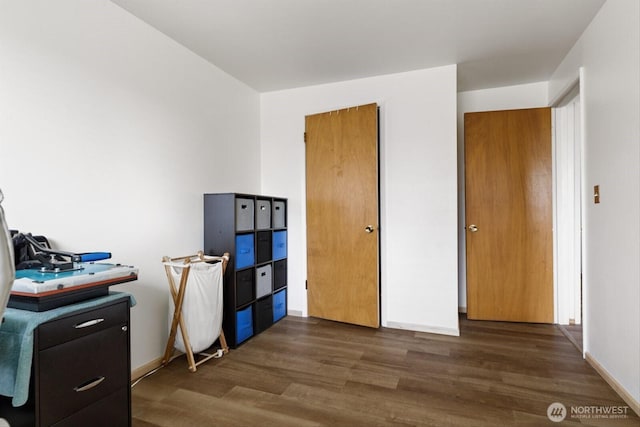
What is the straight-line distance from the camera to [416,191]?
323 centimetres

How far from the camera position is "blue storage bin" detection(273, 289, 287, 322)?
343 cm

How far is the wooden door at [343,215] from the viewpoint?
324cm

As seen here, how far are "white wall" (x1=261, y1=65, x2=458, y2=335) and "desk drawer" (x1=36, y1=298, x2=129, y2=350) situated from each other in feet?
7.78

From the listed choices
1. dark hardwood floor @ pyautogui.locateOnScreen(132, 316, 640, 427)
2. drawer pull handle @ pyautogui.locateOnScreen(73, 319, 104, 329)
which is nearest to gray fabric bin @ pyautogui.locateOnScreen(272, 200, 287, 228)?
dark hardwood floor @ pyautogui.locateOnScreen(132, 316, 640, 427)

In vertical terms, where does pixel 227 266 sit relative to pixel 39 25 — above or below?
below

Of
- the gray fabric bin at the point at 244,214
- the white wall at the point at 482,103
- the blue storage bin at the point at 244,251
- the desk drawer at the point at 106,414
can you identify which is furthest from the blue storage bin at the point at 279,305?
the white wall at the point at 482,103

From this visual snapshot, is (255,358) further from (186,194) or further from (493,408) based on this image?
(493,408)

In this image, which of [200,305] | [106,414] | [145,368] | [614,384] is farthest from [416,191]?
[106,414]

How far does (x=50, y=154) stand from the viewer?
1802 millimetres

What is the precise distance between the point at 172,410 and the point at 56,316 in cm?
96

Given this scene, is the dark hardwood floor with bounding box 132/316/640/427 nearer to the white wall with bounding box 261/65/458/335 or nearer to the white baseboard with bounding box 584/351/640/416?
the white baseboard with bounding box 584/351/640/416

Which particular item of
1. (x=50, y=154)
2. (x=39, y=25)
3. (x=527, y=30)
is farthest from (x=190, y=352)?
(x=527, y=30)

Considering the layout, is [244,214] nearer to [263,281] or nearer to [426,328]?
[263,281]

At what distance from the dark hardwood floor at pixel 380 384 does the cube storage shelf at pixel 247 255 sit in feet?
0.75
